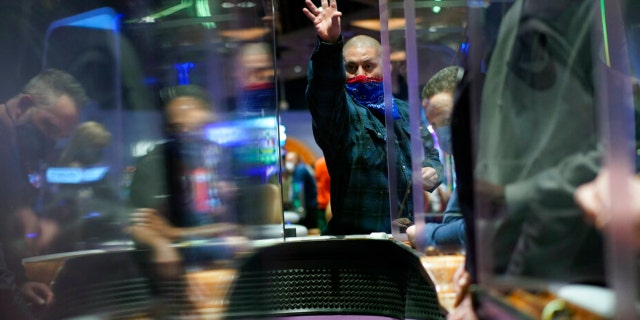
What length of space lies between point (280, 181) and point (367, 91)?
554 mm

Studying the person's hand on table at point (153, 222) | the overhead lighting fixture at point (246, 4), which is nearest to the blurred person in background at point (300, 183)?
the overhead lighting fixture at point (246, 4)

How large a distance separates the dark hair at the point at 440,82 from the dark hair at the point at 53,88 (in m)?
0.90

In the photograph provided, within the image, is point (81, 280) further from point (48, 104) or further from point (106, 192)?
point (48, 104)

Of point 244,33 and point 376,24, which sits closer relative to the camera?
point 244,33

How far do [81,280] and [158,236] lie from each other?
207mm

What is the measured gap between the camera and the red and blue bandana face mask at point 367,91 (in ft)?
9.54

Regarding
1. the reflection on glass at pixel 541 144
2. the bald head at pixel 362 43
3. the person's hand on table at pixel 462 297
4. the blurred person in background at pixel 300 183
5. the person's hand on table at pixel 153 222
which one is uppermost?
the bald head at pixel 362 43

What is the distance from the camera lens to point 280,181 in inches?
105

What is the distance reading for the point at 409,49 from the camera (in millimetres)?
2076

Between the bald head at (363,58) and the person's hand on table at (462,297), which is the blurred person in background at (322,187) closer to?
the bald head at (363,58)

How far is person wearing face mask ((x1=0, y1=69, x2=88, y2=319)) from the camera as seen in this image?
A: 175cm

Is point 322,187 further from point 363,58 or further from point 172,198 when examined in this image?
point 172,198

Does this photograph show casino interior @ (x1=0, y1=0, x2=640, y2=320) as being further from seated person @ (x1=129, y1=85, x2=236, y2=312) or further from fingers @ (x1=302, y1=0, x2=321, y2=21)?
fingers @ (x1=302, y1=0, x2=321, y2=21)

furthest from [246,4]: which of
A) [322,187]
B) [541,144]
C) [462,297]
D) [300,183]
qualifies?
[300,183]
